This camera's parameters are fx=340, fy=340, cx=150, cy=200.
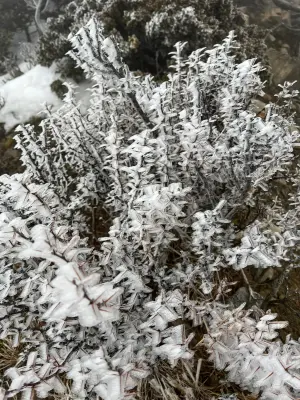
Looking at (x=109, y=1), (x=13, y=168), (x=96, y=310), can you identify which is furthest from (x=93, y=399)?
(x=109, y=1)

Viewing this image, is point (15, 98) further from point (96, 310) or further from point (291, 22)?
point (291, 22)

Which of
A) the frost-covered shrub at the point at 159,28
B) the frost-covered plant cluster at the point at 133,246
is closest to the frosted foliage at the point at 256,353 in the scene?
the frost-covered plant cluster at the point at 133,246

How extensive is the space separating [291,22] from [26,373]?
6600 mm

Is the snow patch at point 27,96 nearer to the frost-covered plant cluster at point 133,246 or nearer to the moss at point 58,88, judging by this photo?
the moss at point 58,88

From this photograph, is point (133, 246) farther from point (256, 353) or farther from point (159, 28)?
point (159, 28)

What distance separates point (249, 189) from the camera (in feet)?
7.43

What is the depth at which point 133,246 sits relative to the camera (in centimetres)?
207

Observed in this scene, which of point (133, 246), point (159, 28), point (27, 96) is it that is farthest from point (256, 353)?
point (27, 96)

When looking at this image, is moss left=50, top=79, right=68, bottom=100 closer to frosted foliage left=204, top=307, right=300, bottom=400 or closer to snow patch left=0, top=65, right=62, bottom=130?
snow patch left=0, top=65, right=62, bottom=130

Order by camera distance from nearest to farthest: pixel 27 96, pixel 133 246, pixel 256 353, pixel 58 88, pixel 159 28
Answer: pixel 256 353
pixel 133 246
pixel 159 28
pixel 58 88
pixel 27 96

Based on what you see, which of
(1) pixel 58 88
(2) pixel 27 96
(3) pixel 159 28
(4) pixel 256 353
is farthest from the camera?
(2) pixel 27 96

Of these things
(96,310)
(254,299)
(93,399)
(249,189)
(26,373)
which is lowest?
(254,299)

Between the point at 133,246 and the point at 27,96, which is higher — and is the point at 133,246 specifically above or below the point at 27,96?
below

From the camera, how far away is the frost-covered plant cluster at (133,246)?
1.41 m
